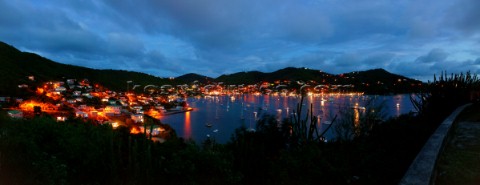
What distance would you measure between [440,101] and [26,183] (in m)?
13.0

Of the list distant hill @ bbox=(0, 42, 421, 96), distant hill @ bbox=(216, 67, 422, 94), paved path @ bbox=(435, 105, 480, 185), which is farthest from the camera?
distant hill @ bbox=(216, 67, 422, 94)

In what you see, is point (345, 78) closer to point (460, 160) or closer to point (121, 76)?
point (121, 76)

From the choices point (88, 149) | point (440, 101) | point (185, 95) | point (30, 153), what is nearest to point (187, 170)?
point (88, 149)

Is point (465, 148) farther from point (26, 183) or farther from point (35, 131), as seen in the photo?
point (35, 131)

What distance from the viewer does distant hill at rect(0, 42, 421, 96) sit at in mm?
67750

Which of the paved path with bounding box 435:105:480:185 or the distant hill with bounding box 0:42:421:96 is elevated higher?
the distant hill with bounding box 0:42:421:96

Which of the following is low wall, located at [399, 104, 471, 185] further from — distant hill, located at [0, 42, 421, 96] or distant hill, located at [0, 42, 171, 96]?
distant hill, located at [0, 42, 171, 96]

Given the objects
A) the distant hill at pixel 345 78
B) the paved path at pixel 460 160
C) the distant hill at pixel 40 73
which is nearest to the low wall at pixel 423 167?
the paved path at pixel 460 160

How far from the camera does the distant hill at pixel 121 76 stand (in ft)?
222

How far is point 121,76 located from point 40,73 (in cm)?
4169

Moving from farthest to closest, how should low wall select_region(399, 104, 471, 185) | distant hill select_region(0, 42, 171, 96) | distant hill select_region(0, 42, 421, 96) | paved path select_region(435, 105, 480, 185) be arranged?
distant hill select_region(0, 42, 421, 96) < distant hill select_region(0, 42, 171, 96) < paved path select_region(435, 105, 480, 185) < low wall select_region(399, 104, 471, 185)

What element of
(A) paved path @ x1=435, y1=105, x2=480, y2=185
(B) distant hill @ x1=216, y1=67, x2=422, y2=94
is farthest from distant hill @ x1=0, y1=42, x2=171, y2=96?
(B) distant hill @ x1=216, y1=67, x2=422, y2=94

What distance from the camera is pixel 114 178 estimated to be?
4461 mm

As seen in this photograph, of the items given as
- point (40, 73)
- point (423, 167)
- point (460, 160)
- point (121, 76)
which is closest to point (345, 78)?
point (121, 76)
